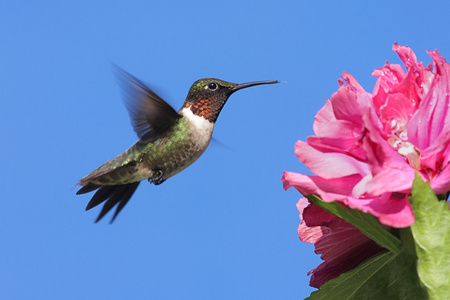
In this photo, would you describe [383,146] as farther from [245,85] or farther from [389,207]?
[245,85]

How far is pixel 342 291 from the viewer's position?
2.79 ft

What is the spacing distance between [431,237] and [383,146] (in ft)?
0.44

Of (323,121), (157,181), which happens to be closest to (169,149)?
(157,181)

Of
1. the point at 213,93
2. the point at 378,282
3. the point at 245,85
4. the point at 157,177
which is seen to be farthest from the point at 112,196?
the point at 378,282

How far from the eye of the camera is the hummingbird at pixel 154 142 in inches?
117

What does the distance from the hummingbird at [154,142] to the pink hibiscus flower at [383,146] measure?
2173 mm

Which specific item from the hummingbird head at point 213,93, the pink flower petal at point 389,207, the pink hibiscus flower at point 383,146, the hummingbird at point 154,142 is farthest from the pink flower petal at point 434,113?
the hummingbird head at point 213,93

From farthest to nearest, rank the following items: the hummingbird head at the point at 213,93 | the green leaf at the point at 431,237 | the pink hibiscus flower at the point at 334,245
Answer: the hummingbird head at the point at 213,93
the pink hibiscus flower at the point at 334,245
the green leaf at the point at 431,237

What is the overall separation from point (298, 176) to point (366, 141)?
0.11m

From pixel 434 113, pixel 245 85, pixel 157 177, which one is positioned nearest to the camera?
pixel 434 113

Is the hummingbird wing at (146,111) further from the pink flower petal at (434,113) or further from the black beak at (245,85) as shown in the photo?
the pink flower petal at (434,113)

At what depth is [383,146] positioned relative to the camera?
0.73m

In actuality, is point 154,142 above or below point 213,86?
below

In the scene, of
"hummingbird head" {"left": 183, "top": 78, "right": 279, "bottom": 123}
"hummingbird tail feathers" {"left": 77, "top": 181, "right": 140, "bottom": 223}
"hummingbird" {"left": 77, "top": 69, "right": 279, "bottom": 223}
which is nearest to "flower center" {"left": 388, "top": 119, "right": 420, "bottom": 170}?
"hummingbird" {"left": 77, "top": 69, "right": 279, "bottom": 223}
